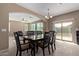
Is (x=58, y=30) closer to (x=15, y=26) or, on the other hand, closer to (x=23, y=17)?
(x=23, y=17)

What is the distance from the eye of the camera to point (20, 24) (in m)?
2.56

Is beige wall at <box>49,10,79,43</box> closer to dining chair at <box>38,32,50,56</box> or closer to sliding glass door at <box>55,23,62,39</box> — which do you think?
sliding glass door at <box>55,23,62,39</box>

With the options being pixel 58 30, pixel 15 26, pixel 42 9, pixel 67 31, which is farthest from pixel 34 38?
pixel 67 31

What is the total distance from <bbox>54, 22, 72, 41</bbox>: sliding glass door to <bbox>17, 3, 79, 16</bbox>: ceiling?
0.31 m

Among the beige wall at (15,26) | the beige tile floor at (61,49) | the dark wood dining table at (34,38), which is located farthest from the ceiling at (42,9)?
the beige tile floor at (61,49)

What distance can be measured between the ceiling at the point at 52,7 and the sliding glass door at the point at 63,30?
306 millimetres

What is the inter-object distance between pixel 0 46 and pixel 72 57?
184cm

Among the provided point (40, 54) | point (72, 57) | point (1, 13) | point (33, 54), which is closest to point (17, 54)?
point (33, 54)

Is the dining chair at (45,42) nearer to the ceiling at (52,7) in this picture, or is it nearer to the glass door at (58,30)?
the glass door at (58,30)

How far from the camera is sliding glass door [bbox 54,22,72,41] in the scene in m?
2.60

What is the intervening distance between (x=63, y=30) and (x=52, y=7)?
2.23 ft

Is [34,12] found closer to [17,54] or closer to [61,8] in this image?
[61,8]

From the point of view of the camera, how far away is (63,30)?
2.68 meters

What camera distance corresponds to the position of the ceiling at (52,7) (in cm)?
250
